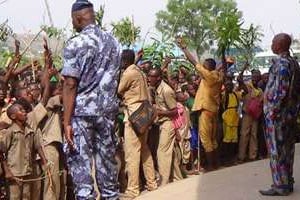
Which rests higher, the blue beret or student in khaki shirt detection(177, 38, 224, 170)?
the blue beret

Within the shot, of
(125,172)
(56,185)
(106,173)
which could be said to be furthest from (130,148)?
(106,173)

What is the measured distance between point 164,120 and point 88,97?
153 inches

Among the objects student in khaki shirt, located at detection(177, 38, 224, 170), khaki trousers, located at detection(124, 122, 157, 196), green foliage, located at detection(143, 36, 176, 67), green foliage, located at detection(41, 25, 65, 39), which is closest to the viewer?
khaki trousers, located at detection(124, 122, 157, 196)

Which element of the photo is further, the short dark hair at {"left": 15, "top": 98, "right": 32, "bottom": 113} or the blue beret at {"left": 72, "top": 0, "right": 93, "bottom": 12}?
the short dark hair at {"left": 15, "top": 98, "right": 32, "bottom": 113}

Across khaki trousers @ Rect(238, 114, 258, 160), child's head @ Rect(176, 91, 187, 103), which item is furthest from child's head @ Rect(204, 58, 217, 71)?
khaki trousers @ Rect(238, 114, 258, 160)

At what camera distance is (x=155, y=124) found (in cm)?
813

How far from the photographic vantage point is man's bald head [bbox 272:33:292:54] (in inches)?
221

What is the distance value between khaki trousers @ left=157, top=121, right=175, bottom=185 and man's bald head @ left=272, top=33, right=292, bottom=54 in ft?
8.78

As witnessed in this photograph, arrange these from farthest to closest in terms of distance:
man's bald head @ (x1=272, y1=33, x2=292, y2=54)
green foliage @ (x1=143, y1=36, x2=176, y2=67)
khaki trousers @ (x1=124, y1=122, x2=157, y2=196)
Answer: green foliage @ (x1=143, y1=36, x2=176, y2=67)
khaki trousers @ (x1=124, y1=122, x2=157, y2=196)
man's bald head @ (x1=272, y1=33, x2=292, y2=54)

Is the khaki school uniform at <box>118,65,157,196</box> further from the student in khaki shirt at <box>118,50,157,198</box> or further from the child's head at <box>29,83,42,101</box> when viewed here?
the child's head at <box>29,83,42,101</box>

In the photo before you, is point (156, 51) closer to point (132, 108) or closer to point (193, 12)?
point (132, 108)

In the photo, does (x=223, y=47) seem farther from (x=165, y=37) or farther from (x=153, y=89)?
(x=153, y=89)

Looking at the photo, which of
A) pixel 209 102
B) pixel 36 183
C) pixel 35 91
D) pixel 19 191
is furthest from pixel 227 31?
pixel 19 191

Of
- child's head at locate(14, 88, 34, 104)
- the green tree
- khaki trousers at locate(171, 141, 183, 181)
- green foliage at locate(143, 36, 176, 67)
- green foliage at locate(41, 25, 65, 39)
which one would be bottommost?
khaki trousers at locate(171, 141, 183, 181)
